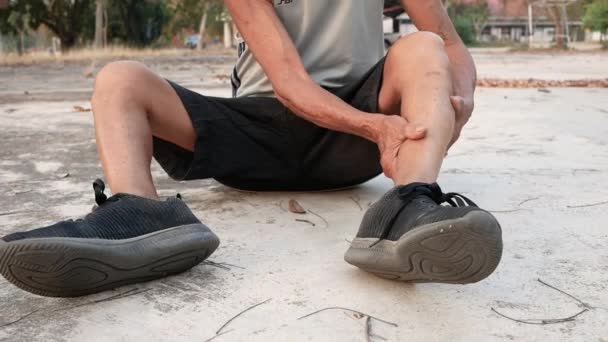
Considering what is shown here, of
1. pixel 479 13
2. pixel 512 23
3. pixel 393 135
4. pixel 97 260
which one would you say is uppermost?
pixel 393 135

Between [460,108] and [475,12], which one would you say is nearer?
[460,108]

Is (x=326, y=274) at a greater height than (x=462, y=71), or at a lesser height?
lesser

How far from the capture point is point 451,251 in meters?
1.08

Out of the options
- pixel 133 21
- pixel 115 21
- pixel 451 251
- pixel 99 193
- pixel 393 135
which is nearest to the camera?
pixel 451 251

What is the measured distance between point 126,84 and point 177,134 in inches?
8.9

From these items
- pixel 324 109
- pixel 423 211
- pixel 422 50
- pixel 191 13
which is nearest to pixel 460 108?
pixel 422 50

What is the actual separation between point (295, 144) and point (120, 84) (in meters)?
0.49

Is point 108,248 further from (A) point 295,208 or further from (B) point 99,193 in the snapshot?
(A) point 295,208

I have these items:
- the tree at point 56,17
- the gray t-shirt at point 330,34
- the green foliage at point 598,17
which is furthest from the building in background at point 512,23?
the gray t-shirt at point 330,34

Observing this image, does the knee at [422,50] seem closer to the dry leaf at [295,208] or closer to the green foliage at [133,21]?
the dry leaf at [295,208]

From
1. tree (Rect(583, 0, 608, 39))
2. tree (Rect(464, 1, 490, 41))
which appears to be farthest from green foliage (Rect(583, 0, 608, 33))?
tree (Rect(464, 1, 490, 41))

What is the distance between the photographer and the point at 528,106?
474 centimetres

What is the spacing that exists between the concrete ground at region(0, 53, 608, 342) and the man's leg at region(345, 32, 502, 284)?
8 centimetres

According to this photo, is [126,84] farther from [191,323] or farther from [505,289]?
[505,289]
